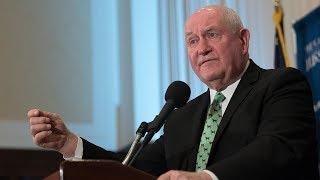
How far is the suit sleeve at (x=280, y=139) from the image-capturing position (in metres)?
2.01

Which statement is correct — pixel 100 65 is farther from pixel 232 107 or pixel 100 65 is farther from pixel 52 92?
pixel 232 107

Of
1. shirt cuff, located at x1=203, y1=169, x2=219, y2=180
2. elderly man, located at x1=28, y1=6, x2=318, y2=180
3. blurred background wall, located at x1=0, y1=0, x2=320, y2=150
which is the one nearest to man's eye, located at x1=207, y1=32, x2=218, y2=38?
elderly man, located at x1=28, y1=6, x2=318, y2=180

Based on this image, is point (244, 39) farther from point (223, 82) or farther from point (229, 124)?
point (229, 124)

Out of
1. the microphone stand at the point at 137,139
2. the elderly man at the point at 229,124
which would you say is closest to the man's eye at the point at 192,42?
the elderly man at the point at 229,124

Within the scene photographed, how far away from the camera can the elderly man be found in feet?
6.89

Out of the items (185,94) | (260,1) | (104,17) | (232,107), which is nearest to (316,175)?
(232,107)

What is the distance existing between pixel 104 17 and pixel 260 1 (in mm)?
1850

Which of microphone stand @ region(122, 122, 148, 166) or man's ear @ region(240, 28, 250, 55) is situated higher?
man's ear @ region(240, 28, 250, 55)

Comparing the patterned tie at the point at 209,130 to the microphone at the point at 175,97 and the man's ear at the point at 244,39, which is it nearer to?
the microphone at the point at 175,97

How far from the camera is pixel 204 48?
2713mm

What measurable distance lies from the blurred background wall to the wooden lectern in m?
3.96

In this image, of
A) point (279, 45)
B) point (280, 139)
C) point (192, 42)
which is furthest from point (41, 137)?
point (279, 45)

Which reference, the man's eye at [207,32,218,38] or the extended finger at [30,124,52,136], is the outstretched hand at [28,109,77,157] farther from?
the man's eye at [207,32,218,38]

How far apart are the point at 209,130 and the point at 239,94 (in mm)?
205
